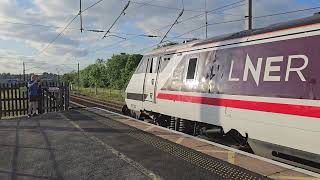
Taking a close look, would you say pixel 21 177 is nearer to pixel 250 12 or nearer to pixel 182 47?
pixel 182 47

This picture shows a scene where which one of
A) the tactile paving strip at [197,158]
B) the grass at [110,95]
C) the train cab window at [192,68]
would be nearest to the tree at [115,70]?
the grass at [110,95]

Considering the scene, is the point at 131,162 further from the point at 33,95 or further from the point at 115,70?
the point at 115,70

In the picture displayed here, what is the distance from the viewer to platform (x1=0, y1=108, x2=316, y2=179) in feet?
23.6

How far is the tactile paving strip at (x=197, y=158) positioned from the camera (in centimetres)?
699

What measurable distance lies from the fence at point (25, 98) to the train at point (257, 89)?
30.0ft

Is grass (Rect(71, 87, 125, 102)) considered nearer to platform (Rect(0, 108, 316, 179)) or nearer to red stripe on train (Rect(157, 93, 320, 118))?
platform (Rect(0, 108, 316, 179))

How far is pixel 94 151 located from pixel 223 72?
3596 millimetres

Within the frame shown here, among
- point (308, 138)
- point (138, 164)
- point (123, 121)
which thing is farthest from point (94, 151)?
point (123, 121)

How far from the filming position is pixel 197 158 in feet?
27.1

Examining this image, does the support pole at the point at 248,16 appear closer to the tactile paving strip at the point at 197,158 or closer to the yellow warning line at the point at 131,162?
the tactile paving strip at the point at 197,158

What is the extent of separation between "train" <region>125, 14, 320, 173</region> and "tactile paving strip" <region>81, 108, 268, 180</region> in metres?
1.18

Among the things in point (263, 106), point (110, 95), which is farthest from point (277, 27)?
point (110, 95)

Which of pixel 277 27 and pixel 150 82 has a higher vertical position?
pixel 277 27

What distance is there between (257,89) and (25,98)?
14035 millimetres
